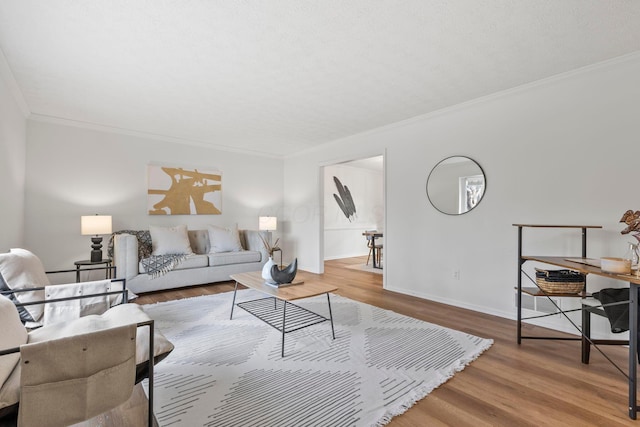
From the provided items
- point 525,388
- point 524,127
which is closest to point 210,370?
point 525,388

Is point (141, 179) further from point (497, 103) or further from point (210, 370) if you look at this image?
point (497, 103)

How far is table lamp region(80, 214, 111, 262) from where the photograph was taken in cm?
387

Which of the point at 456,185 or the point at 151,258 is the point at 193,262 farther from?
the point at 456,185

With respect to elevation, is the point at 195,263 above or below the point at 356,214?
below

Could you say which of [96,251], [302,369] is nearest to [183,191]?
[96,251]

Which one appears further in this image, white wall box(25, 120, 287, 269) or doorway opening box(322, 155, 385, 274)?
doorway opening box(322, 155, 385, 274)

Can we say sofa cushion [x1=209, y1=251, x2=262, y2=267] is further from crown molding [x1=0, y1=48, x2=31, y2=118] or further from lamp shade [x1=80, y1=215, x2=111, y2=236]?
crown molding [x1=0, y1=48, x2=31, y2=118]

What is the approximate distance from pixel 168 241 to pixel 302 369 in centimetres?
328

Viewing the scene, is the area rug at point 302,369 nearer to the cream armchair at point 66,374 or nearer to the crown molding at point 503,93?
the cream armchair at point 66,374

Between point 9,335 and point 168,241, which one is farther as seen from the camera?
point 168,241

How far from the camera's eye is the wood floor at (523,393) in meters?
1.59

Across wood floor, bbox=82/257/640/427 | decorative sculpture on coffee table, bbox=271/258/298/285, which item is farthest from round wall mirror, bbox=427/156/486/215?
decorative sculpture on coffee table, bbox=271/258/298/285

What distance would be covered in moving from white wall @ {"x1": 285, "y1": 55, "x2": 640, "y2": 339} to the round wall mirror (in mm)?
84

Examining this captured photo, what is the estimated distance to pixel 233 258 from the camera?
4.77 metres
